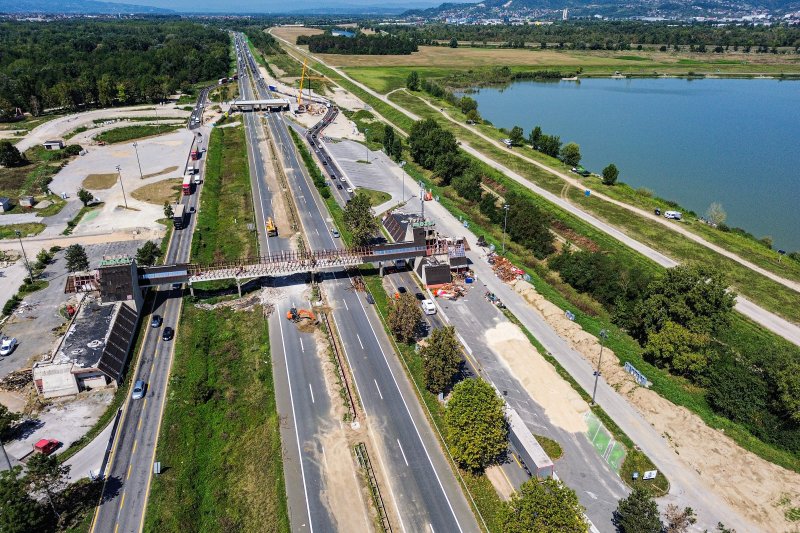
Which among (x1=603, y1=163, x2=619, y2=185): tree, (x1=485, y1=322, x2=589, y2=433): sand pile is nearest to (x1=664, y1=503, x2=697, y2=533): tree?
(x1=485, y1=322, x2=589, y2=433): sand pile

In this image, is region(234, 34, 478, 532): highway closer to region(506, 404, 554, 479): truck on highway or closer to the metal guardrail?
the metal guardrail

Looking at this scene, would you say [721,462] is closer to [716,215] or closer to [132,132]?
[716,215]

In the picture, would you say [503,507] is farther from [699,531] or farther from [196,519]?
[196,519]

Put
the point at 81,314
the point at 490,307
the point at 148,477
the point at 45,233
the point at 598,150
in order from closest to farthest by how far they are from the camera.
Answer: the point at 148,477 < the point at 81,314 < the point at 490,307 < the point at 45,233 < the point at 598,150

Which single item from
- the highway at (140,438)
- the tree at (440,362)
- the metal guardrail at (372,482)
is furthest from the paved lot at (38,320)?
the tree at (440,362)

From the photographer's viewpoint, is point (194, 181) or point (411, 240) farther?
point (194, 181)

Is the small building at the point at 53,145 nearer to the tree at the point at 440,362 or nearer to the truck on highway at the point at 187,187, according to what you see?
the truck on highway at the point at 187,187

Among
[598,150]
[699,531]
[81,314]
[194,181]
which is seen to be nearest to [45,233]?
[194,181]
